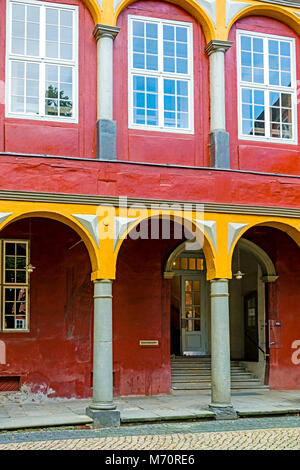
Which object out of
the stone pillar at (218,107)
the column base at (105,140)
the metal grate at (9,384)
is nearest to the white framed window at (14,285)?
the metal grate at (9,384)

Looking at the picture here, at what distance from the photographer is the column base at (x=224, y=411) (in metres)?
12.7

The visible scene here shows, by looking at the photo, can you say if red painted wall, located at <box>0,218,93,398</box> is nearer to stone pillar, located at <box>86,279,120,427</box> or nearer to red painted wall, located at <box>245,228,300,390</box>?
stone pillar, located at <box>86,279,120,427</box>

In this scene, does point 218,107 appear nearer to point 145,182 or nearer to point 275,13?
point 145,182

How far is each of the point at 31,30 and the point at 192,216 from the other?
4.35 metres

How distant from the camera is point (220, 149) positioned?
1366 cm

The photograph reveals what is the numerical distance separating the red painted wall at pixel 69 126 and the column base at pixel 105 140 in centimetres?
31

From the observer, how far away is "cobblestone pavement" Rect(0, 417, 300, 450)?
10.3m

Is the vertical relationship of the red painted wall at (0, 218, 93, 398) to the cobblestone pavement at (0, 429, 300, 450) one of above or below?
above

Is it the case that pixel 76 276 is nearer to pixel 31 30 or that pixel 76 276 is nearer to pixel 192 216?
pixel 192 216

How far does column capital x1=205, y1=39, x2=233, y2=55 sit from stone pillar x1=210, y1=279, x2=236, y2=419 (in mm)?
4308

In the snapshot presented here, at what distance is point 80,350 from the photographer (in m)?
14.8

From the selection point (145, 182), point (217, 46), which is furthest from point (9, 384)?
point (217, 46)

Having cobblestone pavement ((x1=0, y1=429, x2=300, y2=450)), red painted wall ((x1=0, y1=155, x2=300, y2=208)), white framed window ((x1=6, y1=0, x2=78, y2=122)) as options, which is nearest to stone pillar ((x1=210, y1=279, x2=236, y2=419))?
cobblestone pavement ((x1=0, y1=429, x2=300, y2=450))
